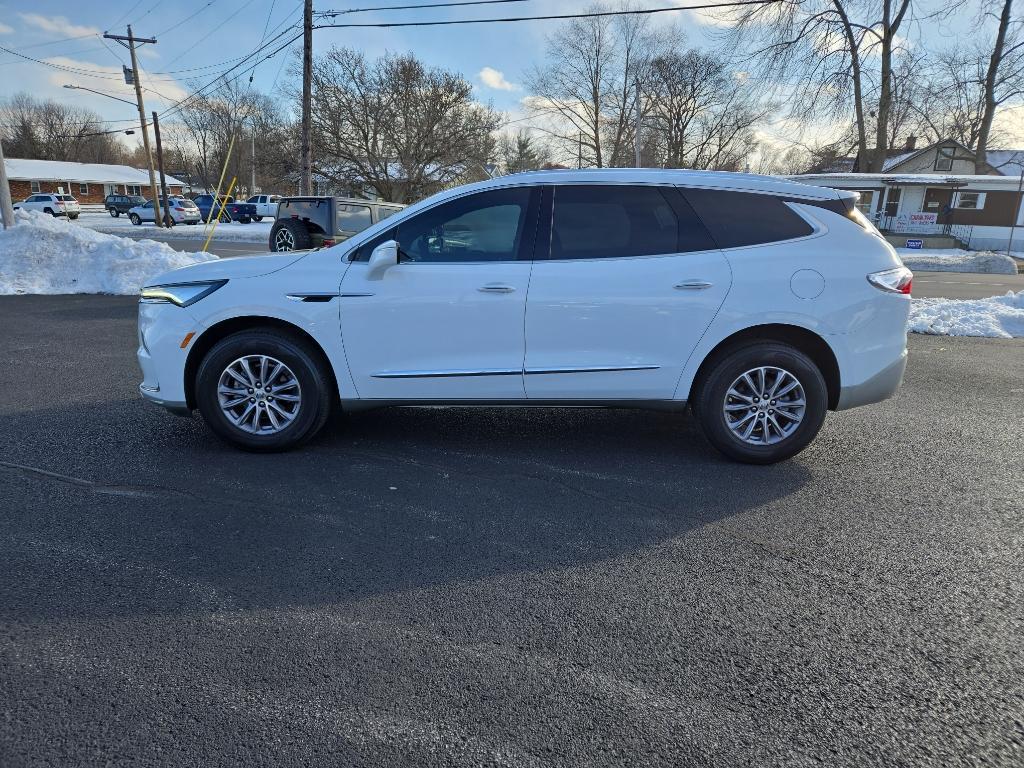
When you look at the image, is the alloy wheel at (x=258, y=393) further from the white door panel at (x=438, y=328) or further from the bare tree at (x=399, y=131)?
the bare tree at (x=399, y=131)

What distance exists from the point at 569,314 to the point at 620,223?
2.39ft

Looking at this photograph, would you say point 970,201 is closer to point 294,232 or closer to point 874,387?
point 294,232

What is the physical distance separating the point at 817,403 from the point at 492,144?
1612 inches

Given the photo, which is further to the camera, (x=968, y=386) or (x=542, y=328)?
(x=968, y=386)

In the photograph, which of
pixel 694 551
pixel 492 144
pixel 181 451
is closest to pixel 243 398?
pixel 181 451

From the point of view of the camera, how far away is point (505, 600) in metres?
2.84

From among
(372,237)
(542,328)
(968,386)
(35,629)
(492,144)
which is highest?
(492,144)

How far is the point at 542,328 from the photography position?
4.27 meters

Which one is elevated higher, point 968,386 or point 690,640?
point 968,386

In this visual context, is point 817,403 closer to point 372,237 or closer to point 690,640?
point 690,640

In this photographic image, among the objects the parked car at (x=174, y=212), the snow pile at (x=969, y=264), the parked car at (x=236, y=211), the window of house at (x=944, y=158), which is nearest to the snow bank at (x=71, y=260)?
the snow pile at (x=969, y=264)

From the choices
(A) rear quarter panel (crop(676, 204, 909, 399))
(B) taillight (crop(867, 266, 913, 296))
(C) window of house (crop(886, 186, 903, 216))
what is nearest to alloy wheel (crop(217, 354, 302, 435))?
(A) rear quarter panel (crop(676, 204, 909, 399))

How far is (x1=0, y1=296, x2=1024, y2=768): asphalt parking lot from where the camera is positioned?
2102 millimetres

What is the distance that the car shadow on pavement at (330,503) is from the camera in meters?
2.96
